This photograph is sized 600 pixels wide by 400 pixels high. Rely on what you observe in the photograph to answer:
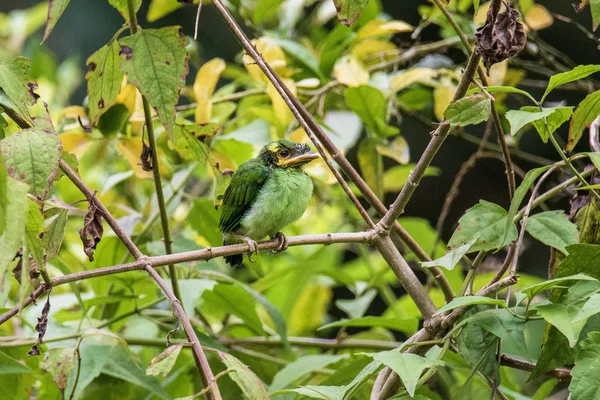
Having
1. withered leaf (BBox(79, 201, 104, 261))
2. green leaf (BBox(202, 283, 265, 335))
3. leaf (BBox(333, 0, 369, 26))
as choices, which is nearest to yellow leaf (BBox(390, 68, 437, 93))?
green leaf (BBox(202, 283, 265, 335))

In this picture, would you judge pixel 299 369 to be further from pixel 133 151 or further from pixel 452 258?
pixel 133 151

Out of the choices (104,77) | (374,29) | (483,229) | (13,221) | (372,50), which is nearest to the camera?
(13,221)

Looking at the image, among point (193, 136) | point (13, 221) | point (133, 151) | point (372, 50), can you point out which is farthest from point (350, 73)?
point (13, 221)

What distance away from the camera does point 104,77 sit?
1.79 m

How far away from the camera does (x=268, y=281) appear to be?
109 inches

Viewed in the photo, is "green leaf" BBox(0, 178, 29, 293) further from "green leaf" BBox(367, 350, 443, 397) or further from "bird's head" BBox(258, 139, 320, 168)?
"bird's head" BBox(258, 139, 320, 168)

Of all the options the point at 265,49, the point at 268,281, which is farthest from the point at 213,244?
the point at 265,49

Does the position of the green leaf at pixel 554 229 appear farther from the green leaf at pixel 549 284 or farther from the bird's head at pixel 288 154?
the bird's head at pixel 288 154

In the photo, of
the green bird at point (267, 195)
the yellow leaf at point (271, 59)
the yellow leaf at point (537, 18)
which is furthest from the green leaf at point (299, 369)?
the yellow leaf at point (537, 18)

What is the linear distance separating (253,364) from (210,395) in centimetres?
106

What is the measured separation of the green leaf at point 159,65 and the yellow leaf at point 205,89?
2.60 ft

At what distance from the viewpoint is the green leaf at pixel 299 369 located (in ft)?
6.67

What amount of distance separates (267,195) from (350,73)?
505mm

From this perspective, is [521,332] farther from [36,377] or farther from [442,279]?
[36,377]
